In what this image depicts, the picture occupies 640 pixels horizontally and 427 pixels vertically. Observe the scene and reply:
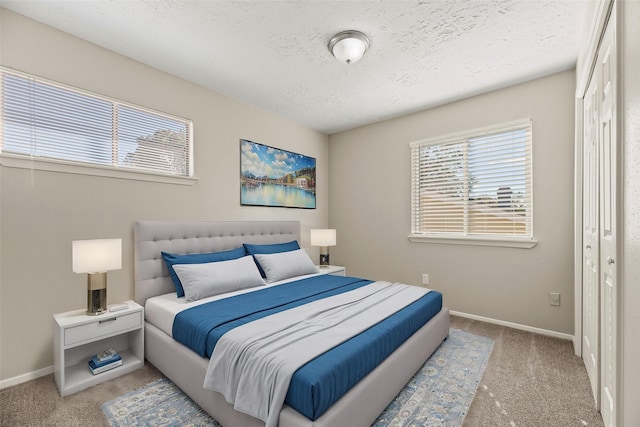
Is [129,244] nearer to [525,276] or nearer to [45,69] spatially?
[45,69]

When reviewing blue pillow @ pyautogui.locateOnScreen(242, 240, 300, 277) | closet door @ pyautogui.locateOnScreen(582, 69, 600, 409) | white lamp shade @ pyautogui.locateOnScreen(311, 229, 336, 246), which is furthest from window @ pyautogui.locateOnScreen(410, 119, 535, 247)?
blue pillow @ pyautogui.locateOnScreen(242, 240, 300, 277)

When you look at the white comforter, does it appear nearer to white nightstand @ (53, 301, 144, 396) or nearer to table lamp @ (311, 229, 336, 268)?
white nightstand @ (53, 301, 144, 396)

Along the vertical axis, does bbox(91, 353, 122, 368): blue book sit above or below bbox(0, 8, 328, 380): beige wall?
below

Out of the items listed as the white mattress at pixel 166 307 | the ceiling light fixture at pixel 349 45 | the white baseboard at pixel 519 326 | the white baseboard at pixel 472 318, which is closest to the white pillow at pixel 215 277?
the white mattress at pixel 166 307

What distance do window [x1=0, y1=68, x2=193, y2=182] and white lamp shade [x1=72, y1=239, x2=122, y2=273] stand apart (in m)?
0.74

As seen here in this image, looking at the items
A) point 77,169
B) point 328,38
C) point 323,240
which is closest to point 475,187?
point 323,240

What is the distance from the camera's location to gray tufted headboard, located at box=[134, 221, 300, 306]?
2691 mm

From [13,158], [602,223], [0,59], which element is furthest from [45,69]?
[602,223]

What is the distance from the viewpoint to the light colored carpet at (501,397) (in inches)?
69.7

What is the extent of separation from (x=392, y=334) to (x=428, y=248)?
7.24 ft

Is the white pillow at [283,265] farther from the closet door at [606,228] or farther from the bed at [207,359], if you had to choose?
the closet door at [606,228]

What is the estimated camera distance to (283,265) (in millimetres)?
3316

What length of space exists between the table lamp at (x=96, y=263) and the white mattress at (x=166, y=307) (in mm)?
364

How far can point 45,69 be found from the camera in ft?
7.47
